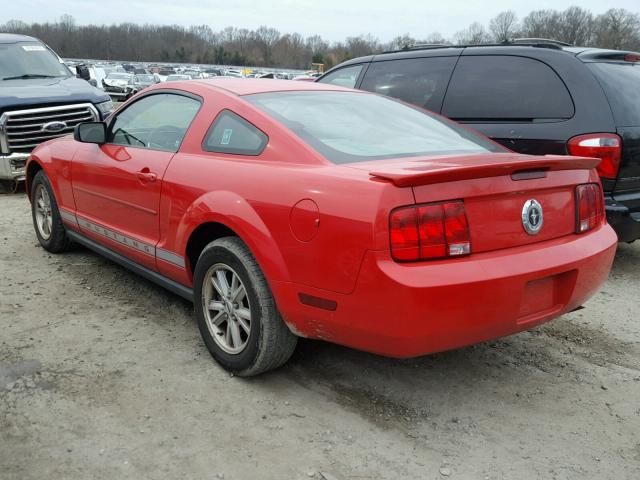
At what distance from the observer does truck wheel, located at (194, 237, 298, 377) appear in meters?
2.89

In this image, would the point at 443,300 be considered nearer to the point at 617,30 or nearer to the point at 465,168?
the point at 465,168

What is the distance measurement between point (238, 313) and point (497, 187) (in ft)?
4.53

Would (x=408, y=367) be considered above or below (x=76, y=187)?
below

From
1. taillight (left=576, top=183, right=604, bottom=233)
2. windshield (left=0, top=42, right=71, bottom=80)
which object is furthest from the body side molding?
windshield (left=0, top=42, right=71, bottom=80)

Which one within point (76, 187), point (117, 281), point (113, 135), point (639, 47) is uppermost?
point (639, 47)

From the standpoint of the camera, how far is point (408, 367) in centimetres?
330

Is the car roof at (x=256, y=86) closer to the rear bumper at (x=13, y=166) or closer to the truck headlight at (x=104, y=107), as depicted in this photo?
the rear bumper at (x=13, y=166)

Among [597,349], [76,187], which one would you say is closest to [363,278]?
[597,349]

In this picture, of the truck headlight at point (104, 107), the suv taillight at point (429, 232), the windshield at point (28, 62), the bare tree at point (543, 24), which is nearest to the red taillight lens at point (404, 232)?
the suv taillight at point (429, 232)

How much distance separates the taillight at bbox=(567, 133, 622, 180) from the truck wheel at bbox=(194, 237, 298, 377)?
8.95ft

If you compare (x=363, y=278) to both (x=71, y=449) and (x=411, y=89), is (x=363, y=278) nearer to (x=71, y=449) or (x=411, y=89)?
(x=71, y=449)

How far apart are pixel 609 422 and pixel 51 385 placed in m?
2.61

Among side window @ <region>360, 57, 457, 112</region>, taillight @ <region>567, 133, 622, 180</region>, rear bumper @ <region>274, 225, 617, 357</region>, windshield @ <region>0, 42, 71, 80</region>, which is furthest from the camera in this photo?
windshield @ <region>0, 42, 71, 80</region>

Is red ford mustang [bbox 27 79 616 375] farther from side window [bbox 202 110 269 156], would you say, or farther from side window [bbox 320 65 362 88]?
side window [bbox 320 65 362 88]
